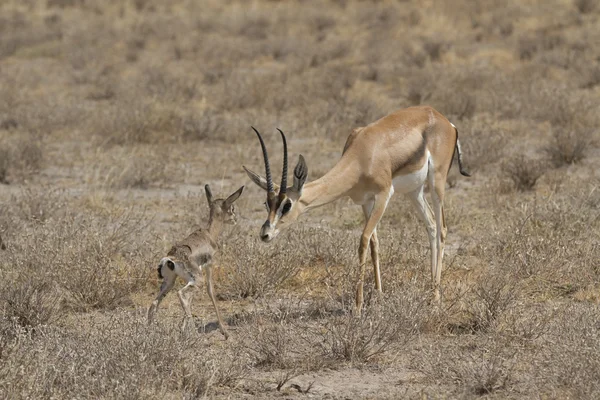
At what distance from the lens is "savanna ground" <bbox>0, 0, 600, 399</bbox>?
5480 mm

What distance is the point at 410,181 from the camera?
6.87 m

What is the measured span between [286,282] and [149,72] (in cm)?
1134

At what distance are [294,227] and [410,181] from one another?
71.6 inches

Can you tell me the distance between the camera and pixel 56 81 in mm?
18469

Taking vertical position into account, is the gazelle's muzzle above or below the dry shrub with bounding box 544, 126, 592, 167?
above

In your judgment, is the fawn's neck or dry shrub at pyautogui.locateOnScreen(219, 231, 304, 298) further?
dry shrub at pyautogui.locateOnScreen(219, 231, 304, 298)

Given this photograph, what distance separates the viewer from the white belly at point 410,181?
22.4 ft

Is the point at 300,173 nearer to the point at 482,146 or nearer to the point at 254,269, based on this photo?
the point at 254,269

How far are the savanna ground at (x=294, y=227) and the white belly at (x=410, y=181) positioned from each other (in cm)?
68

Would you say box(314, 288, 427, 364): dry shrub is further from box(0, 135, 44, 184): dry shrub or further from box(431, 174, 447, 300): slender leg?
box(0, 135, 44, 184): dry shrub

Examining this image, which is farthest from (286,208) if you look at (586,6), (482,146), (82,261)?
(586,6)

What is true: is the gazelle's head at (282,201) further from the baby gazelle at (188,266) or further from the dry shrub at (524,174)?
the dry shrub at (524,174)

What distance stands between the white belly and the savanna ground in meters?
0.68

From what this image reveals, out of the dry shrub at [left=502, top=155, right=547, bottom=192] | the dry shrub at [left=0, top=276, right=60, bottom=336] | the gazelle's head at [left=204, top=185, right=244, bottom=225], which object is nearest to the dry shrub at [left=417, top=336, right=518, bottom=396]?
the gazelle's head at [left=204, top=185, right=244, bottom=225]
